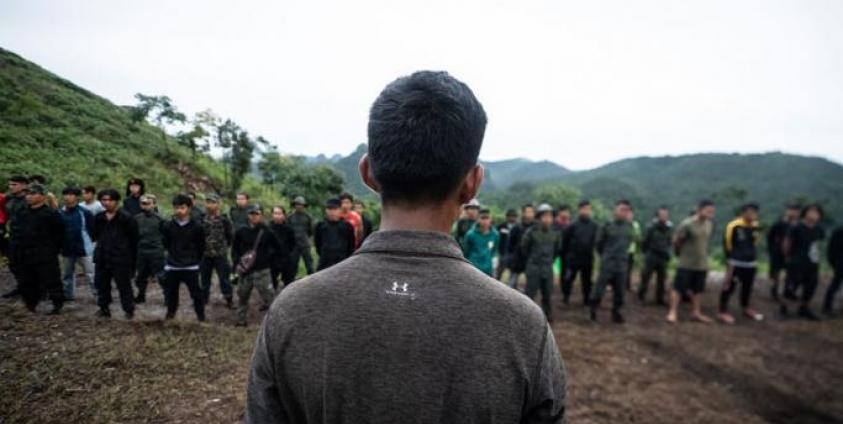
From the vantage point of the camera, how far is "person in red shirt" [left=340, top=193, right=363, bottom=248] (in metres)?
7.06

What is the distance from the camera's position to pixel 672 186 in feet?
208

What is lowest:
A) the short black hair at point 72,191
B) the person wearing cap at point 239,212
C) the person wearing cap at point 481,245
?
the person wearing cap at point 481,245

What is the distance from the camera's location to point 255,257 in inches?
239

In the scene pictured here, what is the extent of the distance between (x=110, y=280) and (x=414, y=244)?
19.5 feet

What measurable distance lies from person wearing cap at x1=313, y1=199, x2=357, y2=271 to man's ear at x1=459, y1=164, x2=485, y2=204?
573 cm

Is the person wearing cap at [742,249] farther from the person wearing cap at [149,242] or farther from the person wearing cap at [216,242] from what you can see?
the person wearing cap at [149,242]

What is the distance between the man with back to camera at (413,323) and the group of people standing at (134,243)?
4601 millimetres

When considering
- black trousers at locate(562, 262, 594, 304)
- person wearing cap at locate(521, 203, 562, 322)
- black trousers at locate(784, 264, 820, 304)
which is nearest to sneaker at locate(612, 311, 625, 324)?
black trousers at locate(562, 262, 594, 304)

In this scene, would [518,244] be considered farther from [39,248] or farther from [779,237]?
[39,248]

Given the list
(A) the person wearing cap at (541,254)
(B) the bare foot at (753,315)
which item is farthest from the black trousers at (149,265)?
(B) the bare foot at (753,315)

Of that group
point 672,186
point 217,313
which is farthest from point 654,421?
point 672,186

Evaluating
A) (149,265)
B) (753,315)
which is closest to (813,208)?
(753,315)

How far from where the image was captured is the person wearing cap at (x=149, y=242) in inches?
233

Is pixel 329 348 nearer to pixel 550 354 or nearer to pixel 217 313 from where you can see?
pixel 550 354
